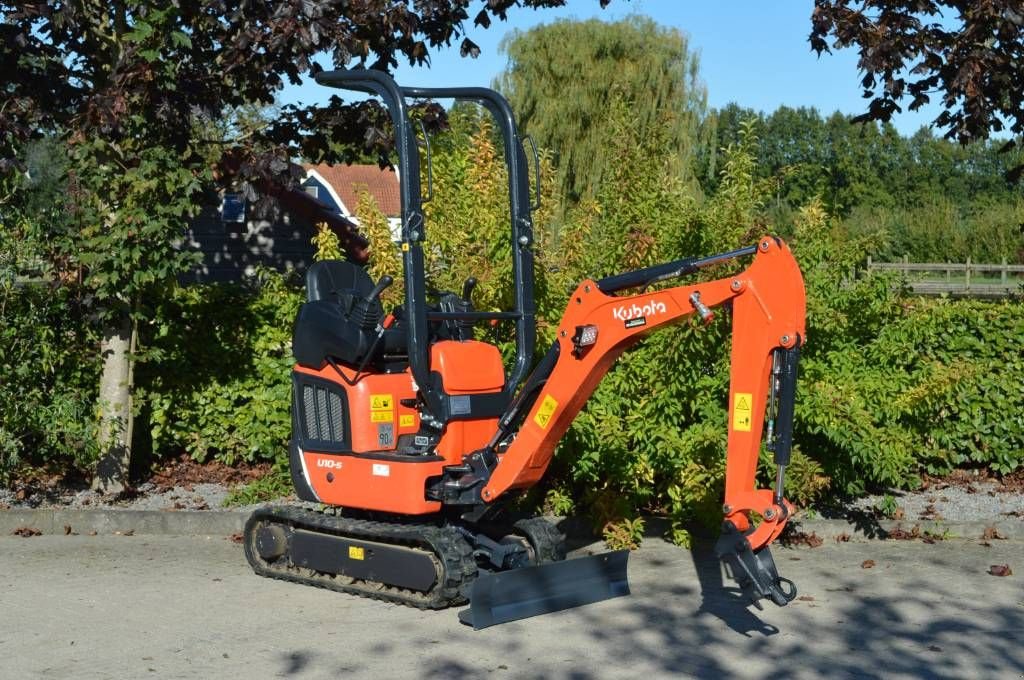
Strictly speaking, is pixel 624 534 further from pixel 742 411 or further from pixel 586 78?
pixel 586 78

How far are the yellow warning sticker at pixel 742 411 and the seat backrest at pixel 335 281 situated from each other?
9.48 ft

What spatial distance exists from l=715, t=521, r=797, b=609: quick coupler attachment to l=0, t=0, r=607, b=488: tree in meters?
5.59

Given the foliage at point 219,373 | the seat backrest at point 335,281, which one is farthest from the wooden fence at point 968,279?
the seat backrest at point 335,281

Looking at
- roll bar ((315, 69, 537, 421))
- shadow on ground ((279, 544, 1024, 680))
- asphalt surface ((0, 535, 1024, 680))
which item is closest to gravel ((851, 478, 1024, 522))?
asphalt surface ((0, 535, 1024, 680))

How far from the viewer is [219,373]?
39.6 feet

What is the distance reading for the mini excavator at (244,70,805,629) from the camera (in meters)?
7.55

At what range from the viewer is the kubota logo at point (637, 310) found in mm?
7199

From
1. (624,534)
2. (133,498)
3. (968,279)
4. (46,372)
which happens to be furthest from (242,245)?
(968,279)

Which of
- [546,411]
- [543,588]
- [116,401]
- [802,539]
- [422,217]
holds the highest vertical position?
[422,217]

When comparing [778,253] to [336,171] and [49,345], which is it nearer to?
[49,345]

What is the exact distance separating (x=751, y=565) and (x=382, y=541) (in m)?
2.64

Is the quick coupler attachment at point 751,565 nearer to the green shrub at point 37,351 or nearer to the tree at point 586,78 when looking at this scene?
the green shrub at point 37,351

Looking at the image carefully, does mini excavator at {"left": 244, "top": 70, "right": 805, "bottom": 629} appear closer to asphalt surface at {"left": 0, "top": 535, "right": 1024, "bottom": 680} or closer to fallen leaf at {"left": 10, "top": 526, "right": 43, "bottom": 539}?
asphalt surface at {"left": 0, "top": 535, "right": 1024, "bottom": 680}

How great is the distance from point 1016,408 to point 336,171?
6474 centimetres
